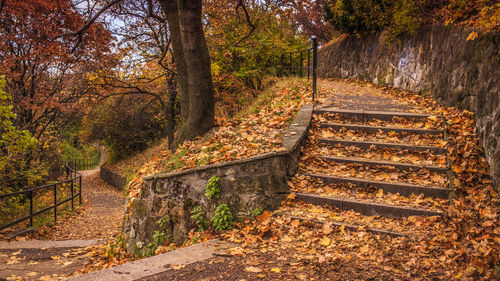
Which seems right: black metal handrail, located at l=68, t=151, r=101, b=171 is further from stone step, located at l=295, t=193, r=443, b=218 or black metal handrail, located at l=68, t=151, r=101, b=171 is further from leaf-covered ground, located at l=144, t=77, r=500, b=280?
leaf-covered ground, located at l=144, t=77, r=500, b=280

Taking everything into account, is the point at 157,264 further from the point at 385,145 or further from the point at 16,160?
the point at 16,160

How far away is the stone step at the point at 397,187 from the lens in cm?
430

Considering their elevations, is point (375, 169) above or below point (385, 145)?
below

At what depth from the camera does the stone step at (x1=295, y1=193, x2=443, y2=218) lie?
404 centimetres

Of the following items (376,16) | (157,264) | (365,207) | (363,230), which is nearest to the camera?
(157,264)

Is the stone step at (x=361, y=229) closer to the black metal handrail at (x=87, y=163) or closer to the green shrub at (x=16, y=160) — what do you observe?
the green shrub at (x=16, y=160)

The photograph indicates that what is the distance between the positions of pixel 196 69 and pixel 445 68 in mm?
5198

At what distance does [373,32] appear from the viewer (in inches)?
489

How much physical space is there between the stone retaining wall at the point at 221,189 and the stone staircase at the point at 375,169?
1.01ft

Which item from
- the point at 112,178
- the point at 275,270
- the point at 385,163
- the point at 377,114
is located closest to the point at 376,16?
the point at 377,114

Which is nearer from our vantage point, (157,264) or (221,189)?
(157,264)

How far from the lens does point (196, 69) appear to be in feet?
22.9

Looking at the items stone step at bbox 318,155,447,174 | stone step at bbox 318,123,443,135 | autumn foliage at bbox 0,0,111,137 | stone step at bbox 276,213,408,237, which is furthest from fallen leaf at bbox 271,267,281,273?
autumn foliage at bbox 0,0,111,137

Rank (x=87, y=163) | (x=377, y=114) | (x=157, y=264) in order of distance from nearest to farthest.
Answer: (x=157, y=264) → (x=377, y=114) → (x=87, y=163)
